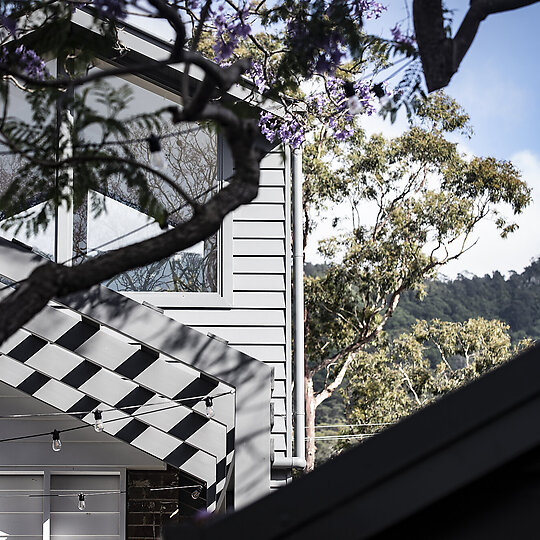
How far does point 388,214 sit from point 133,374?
1477 centimetres

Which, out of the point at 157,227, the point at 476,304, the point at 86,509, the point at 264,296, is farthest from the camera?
the point at 476,304

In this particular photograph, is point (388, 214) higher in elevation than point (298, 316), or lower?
higher

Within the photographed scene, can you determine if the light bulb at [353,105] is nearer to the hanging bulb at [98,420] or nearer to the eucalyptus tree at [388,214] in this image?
the hanging bulb at [98,420]

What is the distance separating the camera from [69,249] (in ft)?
24.0

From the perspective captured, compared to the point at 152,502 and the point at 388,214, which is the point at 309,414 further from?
the point at 152,502

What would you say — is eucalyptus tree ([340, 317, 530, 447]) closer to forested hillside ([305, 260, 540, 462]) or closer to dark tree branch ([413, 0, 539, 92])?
forested hillside ([305, 260, 540, 462])

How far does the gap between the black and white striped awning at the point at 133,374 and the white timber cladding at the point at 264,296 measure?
95cm

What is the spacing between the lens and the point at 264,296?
7.45 m

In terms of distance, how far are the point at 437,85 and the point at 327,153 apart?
17.1 meters

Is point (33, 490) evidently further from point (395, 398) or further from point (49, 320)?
point (395, 398)

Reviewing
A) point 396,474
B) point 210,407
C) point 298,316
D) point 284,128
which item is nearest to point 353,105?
point 396,474

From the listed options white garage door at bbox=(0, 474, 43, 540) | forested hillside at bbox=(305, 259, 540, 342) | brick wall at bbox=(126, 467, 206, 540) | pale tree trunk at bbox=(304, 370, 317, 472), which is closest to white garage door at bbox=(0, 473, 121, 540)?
white garage door at bbox=(0, 474, 43, 540)

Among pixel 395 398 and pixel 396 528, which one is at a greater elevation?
pixel 395 398

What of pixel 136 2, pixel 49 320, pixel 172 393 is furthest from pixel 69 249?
pixel 136 2
